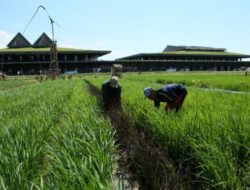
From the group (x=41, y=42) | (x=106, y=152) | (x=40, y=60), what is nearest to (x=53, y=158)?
(x=106, y=152)

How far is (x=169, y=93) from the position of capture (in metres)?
7.64

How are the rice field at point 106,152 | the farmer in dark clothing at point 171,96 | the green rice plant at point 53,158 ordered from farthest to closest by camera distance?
the farmer in dark clothing at point 171,96 < the rice field at point 106,152 < the green rice plant at point 53,158

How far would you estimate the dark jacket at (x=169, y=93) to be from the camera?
7.63 meters

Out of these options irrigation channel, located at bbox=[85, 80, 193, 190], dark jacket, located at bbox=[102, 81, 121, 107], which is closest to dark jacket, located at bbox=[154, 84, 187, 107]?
irrigation channel, located at bbox=[85, 80, 193, 190]

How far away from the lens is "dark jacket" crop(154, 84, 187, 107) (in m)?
7.63

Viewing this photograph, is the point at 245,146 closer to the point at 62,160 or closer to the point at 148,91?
the point at 62,160

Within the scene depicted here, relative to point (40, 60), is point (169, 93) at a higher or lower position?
lower

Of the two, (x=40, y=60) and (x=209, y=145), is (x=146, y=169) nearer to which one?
(x=209, y=145)

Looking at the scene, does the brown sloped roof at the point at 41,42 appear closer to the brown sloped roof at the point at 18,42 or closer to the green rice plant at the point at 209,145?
the brown sloped roof at the point at 18,42

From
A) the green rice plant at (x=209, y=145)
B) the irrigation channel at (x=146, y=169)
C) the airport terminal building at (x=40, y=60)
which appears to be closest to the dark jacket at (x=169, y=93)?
the green rice plant at (x=209, y=145)

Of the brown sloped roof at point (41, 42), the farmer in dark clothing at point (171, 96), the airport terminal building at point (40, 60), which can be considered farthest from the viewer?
the brown sloped roof at point (41, 42)

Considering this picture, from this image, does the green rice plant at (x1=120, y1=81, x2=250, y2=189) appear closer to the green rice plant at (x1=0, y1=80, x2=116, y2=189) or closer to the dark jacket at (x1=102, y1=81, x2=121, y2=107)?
the green rice plant at (x1=0, y1=80, x2=116, y2=189)

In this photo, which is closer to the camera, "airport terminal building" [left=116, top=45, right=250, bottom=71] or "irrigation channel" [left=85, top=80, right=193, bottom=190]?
"irrigation channel" [left=85, top=80, right=193, bottom=190]

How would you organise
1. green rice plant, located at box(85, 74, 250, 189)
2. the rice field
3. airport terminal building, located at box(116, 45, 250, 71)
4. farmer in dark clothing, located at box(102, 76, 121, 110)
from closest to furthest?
the rice field → green rice plant, located at box(85, 74, 250, 189) → farmer in dark clothing, located at box(102, 76, 121, 110) → airport terminal building, located at box(116, 45, 250, 71)
